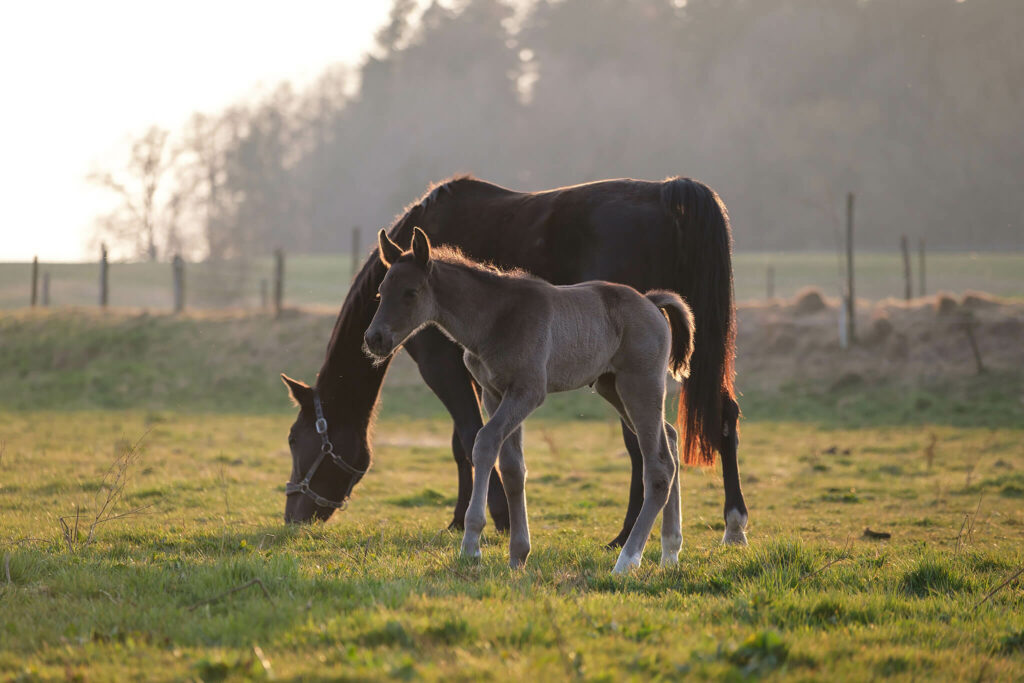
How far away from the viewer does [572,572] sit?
18.1ft

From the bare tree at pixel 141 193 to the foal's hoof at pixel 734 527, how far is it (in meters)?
39.7

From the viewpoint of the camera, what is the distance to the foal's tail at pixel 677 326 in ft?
19.8

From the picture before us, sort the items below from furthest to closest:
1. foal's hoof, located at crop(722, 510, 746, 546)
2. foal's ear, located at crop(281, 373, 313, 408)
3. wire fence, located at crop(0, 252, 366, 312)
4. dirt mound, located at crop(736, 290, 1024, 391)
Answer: wire fence, located at crop(0, 252, 366, 312) → dirt mound, located at crop(736, 290, 1024, 391) → foal's ear, located at crop(281, 373, 313, 408) → foal's hoof, located at crop(722, 510, 746, 546)

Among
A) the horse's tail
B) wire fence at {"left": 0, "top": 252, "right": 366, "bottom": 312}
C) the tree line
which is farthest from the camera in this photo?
the tree line

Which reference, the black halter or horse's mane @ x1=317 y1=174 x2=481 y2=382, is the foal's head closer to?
horse's mane @ x1=317 y1=174 x2=481 y2=382

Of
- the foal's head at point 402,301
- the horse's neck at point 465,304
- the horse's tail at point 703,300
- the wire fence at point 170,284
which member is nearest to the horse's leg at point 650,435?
the horse's neck at point 465,304

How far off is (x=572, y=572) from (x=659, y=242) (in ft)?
9.16

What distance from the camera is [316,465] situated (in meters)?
8.01

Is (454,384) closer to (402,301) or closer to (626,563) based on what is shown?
(402,301)

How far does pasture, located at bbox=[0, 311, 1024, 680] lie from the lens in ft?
12.2

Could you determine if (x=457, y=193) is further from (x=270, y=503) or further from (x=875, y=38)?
(x=875, y=38)

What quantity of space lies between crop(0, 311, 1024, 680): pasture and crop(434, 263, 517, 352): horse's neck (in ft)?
4.62

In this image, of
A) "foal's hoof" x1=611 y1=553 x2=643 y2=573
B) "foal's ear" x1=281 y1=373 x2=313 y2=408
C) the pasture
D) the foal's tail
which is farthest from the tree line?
"foal's hoof" x1=611 y1=553 x2=643 y2=573

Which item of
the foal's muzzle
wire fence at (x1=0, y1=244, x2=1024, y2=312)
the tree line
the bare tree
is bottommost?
the foal's muzzle
